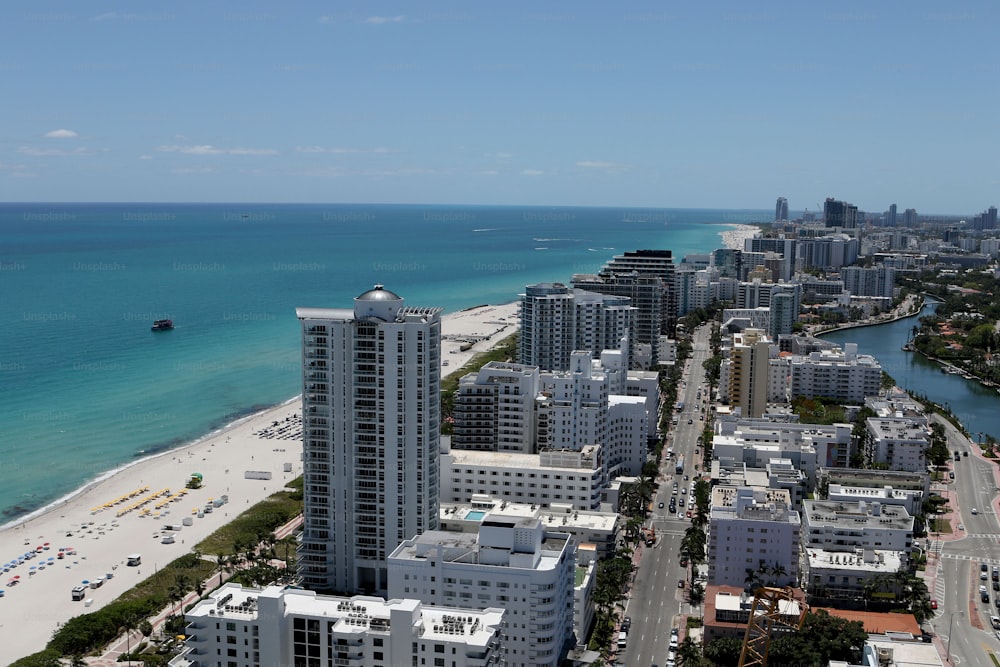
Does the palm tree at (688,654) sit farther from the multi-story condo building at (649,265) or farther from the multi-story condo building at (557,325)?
the multi-story condo building at (649,265)

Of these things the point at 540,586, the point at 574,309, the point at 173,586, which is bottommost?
the point at 173,586

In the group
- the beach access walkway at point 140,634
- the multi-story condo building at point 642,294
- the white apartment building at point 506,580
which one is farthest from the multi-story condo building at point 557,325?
the white apartment building at point 506,580

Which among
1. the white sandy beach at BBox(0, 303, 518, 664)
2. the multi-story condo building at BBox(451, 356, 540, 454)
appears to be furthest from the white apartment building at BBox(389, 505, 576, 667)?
the multi-story condo building at BBox(451, 356, 540, 454)

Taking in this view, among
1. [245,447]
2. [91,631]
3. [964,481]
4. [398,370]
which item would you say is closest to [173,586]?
[91,631]

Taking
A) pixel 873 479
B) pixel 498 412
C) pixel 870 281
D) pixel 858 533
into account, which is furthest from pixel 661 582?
pixel 870 281

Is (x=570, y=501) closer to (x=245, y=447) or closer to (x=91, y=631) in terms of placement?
(x=91, y=631)

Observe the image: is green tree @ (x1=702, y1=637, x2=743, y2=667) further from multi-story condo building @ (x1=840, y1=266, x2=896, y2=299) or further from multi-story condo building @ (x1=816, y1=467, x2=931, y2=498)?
multi-story condo building @ (x1=840, y1=266, x2=896, y2=299)

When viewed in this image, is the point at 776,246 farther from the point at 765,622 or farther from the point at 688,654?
the point at 688,654
